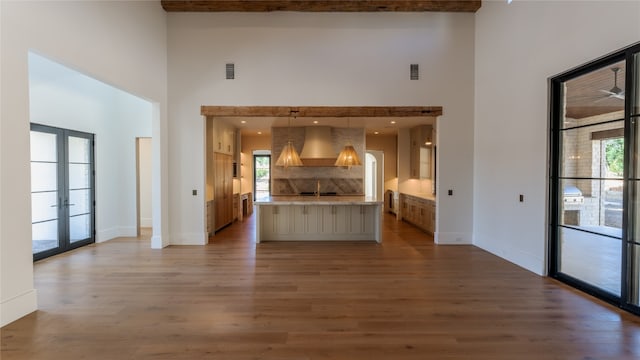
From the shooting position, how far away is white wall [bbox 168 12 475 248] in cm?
595

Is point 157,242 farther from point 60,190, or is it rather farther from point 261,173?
point 261,173

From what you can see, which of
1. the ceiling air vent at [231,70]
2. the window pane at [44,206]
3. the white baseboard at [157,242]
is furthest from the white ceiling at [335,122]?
the window pane at [44,206]

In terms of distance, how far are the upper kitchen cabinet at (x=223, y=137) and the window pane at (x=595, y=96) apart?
6361 mm

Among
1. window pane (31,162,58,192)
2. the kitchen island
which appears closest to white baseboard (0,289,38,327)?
window pane (31,162,58,192)

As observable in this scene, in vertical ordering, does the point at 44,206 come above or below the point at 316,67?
below

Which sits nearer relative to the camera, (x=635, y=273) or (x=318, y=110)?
(x=635, y=273)

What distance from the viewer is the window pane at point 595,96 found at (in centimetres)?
330

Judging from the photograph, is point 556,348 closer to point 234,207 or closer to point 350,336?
point 350,336

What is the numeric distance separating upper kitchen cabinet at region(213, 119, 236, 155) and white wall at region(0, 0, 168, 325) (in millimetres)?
1981

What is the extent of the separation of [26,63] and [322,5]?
4.51 metres

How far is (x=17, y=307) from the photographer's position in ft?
9.68

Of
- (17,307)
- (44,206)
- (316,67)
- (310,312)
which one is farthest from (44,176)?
(310,312)

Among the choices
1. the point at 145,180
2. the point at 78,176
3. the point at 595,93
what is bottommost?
the point at 145,180

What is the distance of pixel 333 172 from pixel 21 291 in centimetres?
738
